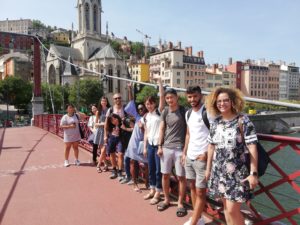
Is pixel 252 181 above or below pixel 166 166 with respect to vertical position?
above

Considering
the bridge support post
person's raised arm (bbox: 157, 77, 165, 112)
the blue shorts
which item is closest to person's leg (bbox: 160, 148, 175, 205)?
person's raised arm (bbox: 157, 77, 165, 112)

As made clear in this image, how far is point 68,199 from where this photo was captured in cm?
460

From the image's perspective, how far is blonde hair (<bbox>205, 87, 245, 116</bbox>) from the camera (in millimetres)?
2711

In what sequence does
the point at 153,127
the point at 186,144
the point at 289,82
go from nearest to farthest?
1. the point at 186,144
2. the point at 153,127
3. the point at 289,82

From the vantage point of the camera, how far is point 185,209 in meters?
3.95

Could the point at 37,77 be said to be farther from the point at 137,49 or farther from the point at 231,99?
the point at 137,49

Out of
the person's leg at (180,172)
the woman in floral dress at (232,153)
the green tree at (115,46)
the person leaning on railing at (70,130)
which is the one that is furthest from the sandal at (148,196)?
the green tree at (115,46)

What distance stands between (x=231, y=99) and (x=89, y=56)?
226ft

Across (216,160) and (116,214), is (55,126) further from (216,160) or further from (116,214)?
(216,160)

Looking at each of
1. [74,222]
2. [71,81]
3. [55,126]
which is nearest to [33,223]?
[74,222]

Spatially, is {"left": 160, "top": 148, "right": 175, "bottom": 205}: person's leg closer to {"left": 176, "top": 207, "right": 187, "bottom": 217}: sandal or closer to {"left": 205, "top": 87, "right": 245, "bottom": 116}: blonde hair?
{"left": 176, "top": 207, "right": 187, "bottom": 217}: sandal

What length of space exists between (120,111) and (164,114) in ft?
6.16

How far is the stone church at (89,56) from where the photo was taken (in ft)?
205

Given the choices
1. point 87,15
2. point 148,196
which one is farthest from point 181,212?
point 87,15
